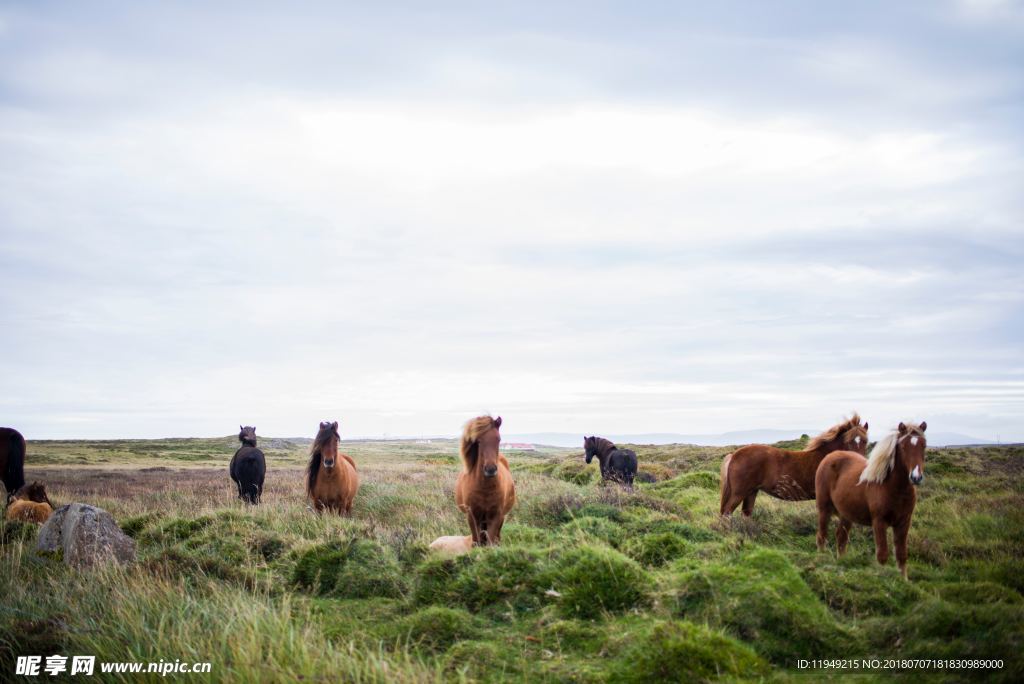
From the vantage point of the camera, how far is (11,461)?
18.6 meters

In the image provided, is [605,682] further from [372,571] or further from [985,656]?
[372,571]

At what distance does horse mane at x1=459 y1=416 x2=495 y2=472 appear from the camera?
996cm

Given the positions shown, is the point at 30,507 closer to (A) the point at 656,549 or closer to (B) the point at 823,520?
(A) the point at 656,549

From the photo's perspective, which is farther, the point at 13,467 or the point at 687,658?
the point at 13,467

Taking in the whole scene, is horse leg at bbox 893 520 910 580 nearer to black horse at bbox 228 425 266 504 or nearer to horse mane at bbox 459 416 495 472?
horse mane at bbox 459 416 495 472

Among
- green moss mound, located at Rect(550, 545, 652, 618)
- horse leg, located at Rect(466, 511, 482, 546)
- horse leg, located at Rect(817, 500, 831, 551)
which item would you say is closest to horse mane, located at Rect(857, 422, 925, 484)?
horse leg, located at Rect(817, 500, 831, 551)

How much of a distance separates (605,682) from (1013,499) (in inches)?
486

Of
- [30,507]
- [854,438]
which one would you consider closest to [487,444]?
[854,438]

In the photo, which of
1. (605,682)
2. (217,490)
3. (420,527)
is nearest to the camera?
(605,682)

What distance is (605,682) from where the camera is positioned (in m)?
4.70

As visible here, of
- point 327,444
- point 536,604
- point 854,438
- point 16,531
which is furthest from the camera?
point 327,444

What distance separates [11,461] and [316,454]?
11293 millimetres

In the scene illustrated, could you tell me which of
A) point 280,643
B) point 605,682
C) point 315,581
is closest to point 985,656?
point 605,682

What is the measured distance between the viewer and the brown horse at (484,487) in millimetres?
9727
